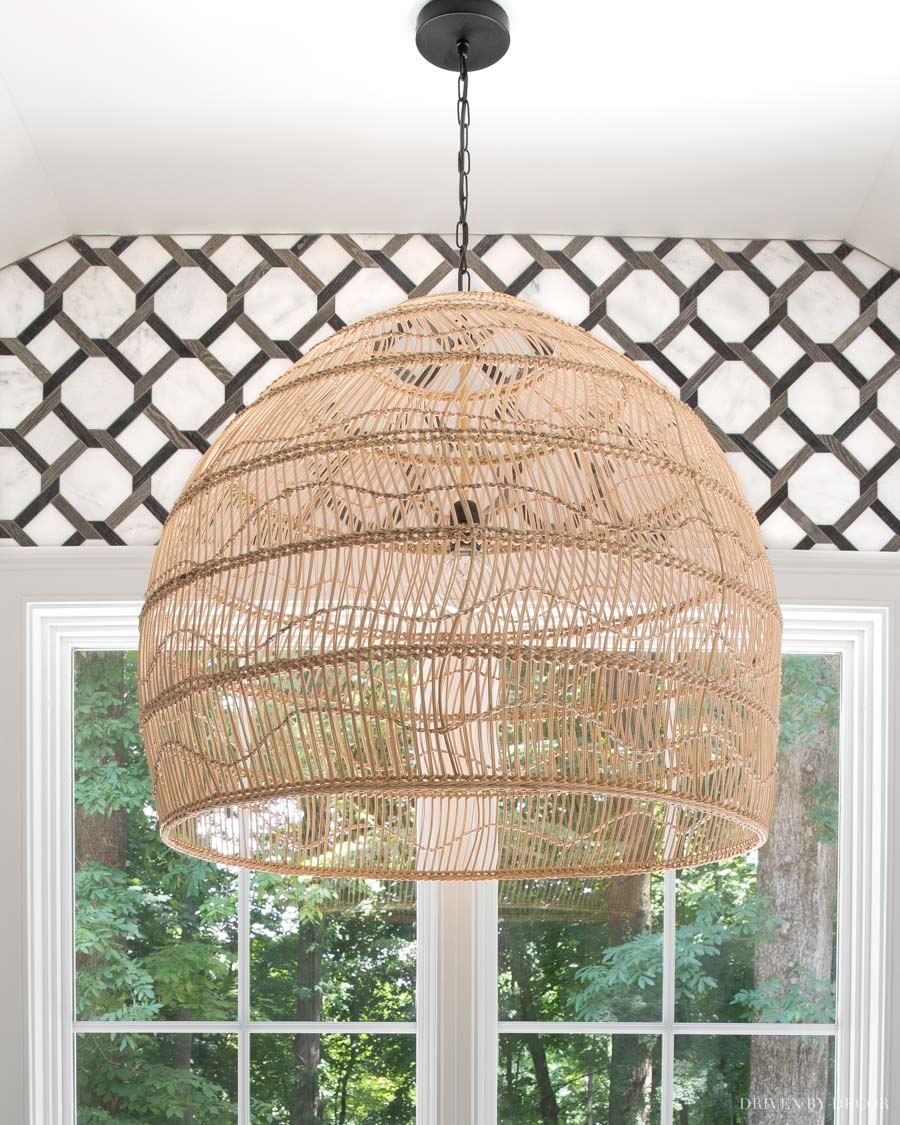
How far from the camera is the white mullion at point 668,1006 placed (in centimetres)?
238

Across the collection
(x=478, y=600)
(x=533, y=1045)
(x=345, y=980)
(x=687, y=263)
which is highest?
(x=687, y=263)

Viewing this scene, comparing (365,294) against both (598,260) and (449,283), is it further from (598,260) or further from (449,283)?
(598,260)

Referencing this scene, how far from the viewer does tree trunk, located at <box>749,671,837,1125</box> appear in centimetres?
239

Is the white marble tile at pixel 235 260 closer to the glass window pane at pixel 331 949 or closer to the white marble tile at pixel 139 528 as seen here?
the white marble tile at pixel 139 528

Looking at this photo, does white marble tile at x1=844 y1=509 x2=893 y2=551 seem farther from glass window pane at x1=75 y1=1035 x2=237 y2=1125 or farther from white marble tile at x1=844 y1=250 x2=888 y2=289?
glass window pane at x1=75 y1=1035 x2=237 y2=1125

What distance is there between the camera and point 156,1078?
240cm

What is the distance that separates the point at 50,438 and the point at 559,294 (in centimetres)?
100

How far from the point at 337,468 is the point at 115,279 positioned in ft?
4.88

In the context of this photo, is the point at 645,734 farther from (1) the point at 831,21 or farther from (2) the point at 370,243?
(2) the point at 370,243

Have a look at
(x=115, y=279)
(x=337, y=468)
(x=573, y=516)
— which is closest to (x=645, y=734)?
(x=573, y=516)

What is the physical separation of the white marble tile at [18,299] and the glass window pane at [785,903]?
1595 millimetres

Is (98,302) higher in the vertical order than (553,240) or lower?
lower

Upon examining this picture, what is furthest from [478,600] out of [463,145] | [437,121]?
[437,121]

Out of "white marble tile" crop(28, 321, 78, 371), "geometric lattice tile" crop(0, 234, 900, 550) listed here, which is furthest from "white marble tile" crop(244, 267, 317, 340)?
"white marble tile" crop(28, 321, 78, 371)
